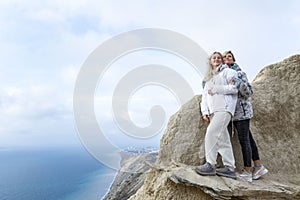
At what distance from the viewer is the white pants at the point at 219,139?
5.05 metres

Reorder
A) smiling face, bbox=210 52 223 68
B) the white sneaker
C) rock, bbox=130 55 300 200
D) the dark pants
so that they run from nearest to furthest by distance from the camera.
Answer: rock, bbox=130 55 300 200 → the white sneaker → the dark pants → smiling face, bbox=210 52 223 68

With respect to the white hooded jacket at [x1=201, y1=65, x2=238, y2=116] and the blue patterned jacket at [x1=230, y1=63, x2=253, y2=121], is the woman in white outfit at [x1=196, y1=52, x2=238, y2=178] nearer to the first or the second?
the white hooded jacket at [x1=201, y1=65, x2=238, y2=116]

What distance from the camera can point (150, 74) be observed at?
27.1ft

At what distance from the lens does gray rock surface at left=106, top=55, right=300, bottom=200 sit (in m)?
5.03

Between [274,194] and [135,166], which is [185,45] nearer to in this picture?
[274,194]

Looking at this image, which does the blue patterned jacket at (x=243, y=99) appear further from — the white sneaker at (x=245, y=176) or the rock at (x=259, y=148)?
the white sneaker at (x=245, y=176)

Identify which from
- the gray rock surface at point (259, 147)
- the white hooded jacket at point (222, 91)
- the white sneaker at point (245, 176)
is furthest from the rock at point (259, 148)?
the white hooded jacket at point (222, 91)

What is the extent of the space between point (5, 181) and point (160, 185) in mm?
81599

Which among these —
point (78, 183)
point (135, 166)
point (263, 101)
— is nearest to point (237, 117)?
point (263, 101)

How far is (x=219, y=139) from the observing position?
16.7 feet

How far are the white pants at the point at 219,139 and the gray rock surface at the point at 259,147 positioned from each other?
0.43 m

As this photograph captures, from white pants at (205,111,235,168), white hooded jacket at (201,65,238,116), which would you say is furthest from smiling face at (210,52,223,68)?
white pants at (205,111,235,168)

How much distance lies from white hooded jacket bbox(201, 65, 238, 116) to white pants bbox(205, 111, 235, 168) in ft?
0.52

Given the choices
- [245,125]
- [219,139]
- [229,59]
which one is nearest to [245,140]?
[245,125]
